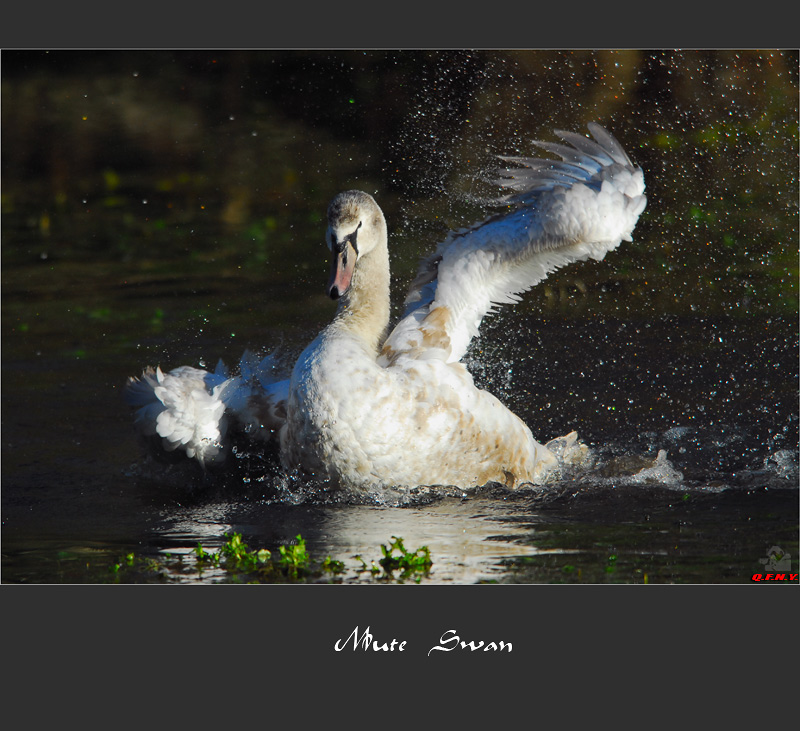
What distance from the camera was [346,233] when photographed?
19.5 feet

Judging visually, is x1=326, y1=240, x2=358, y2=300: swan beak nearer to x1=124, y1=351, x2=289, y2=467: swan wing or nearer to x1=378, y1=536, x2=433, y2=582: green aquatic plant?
x1=124, y1=351, x2=289, y2=467: swan wing

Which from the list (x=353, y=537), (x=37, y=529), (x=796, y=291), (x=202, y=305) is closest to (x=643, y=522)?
(x=353, y=537)

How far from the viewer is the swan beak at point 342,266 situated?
5.88 metres

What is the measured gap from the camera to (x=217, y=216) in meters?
12.0

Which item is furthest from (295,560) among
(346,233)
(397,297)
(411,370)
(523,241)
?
(397,297)

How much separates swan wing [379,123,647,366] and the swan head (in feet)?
1.67

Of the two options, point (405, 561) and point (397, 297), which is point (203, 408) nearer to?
point (405, 561)

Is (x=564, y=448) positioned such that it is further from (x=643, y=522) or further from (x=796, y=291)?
(x=796, y=291)

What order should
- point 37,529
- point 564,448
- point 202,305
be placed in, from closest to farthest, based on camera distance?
point 37,529 → point 564,448 → point 202,305

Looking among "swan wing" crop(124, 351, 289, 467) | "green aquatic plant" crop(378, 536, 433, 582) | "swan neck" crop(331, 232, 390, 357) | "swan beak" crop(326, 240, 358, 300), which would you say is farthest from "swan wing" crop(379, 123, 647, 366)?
"green aquatic plant" crop(378, 536, 433, 582)

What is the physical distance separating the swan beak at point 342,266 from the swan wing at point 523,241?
18.9 inches

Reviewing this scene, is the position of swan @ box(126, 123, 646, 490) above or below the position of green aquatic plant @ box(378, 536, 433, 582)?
above

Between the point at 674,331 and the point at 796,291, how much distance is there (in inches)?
51.2

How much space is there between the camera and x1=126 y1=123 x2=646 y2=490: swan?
549 centimetres
